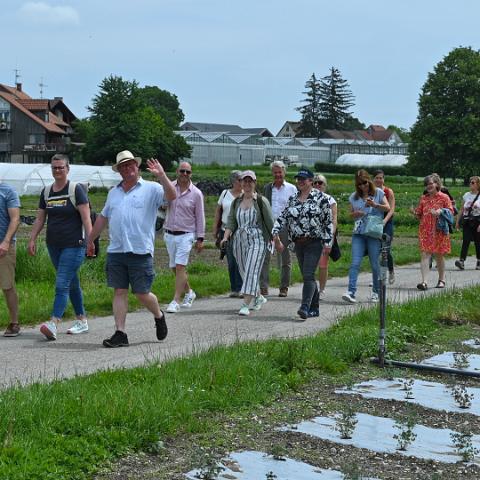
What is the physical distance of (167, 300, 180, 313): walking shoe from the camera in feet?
42.2

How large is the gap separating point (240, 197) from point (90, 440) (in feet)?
24.7

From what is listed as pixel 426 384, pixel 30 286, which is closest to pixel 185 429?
pixel 426 384

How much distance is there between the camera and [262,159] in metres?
125

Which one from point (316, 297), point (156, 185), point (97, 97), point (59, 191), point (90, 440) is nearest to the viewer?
point (90, 440)

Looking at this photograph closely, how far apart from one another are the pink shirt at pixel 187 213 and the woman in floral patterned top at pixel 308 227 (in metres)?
1.10

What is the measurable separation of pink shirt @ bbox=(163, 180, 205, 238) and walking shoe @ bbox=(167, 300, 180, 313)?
89 centimetres

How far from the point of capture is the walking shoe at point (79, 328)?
36.1 ft

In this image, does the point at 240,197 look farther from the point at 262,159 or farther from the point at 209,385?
the point at 262,159

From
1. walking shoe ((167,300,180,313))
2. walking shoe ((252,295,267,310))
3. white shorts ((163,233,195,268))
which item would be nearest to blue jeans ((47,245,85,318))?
walking shoe ((167,300,180,313))

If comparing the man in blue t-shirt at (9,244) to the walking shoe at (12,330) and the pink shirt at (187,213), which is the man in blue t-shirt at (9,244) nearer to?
the walking shoe at (12,330)

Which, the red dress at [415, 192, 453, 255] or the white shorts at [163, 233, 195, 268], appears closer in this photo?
the white shorts at [163, 233, 195, 268]

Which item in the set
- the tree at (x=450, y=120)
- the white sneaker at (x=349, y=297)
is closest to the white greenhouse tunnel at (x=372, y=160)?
the tree at (x=450, y=120)

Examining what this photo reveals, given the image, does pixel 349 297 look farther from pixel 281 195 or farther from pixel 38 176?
pixel 38 176

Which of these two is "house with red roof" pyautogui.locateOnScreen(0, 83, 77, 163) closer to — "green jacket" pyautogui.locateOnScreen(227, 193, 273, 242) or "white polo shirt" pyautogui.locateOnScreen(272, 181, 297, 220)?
"white polo shirt" pyautogui.locateOnScreen(272, 181, 297, 220)
